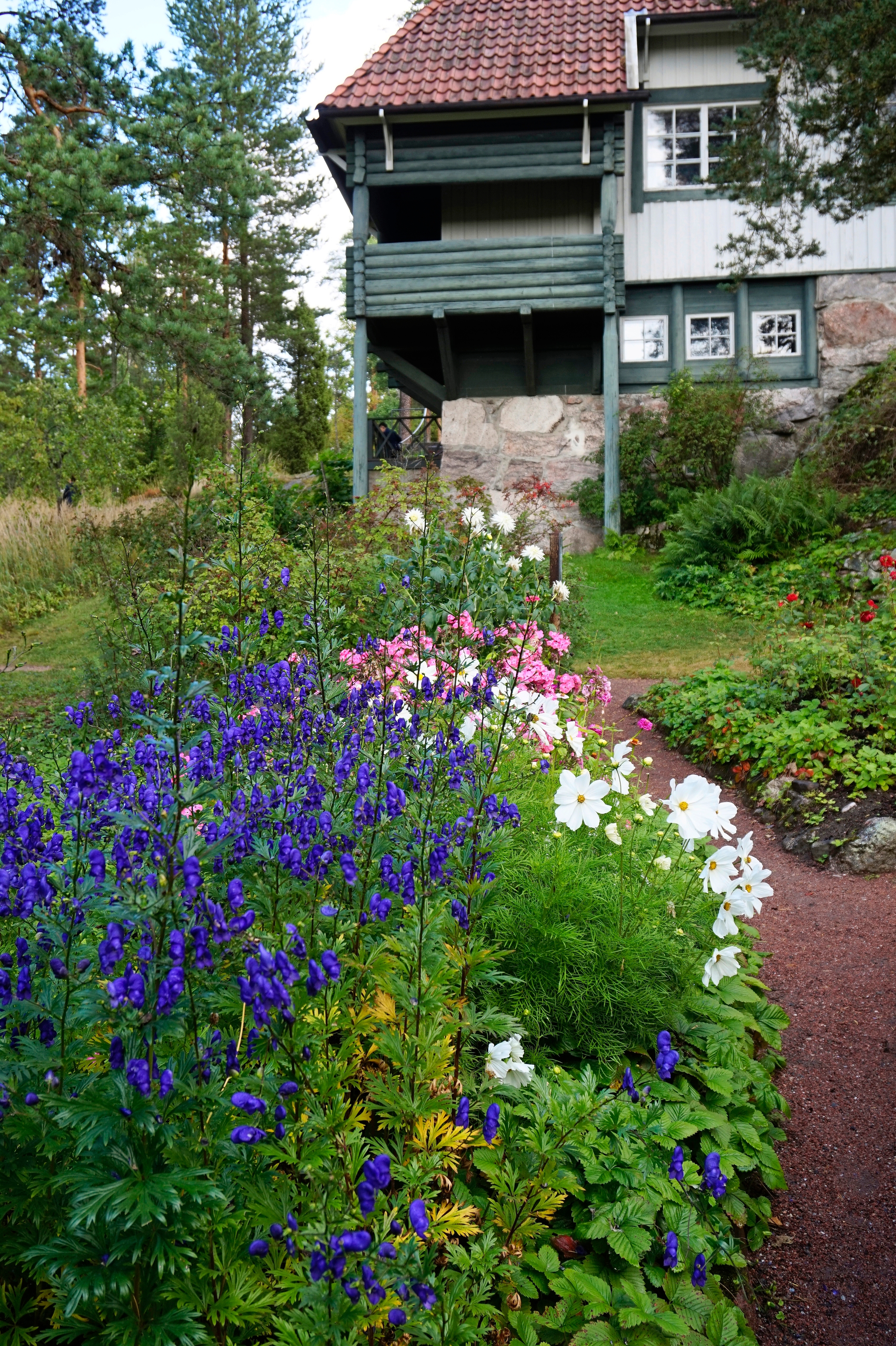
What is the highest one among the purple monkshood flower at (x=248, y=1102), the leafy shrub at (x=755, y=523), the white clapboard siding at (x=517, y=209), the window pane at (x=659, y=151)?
the window pane at (x=659, y=151)

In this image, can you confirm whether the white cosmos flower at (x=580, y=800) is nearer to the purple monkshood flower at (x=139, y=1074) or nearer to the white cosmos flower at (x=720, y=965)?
the white cosmos flower at (x=720, y=965)

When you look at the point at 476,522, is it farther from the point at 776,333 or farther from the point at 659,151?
the point at 659,151

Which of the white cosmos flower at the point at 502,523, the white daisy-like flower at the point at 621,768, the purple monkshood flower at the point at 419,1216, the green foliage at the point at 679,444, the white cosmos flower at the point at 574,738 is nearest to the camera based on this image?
the purple monkshood flower at the point at 419,1216

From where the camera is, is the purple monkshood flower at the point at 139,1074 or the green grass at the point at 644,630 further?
the green grass at the point at 644,630

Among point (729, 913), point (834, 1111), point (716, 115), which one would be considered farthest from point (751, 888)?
point (716, 115)

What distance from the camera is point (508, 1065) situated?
2203 millimetres

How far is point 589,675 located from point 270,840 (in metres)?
3.66

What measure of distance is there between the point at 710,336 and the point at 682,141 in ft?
9.61

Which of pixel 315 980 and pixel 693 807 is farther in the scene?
pixel 693 807

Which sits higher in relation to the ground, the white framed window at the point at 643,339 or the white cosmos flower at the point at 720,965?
the white framed window at the point at 643,339

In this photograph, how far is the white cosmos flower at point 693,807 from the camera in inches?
107

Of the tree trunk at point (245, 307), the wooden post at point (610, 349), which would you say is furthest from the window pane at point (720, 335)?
the tree trunk at point (245, 307)

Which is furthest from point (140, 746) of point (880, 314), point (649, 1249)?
point (880, 314)

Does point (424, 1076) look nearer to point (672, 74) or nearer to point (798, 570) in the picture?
point (798, 570)
